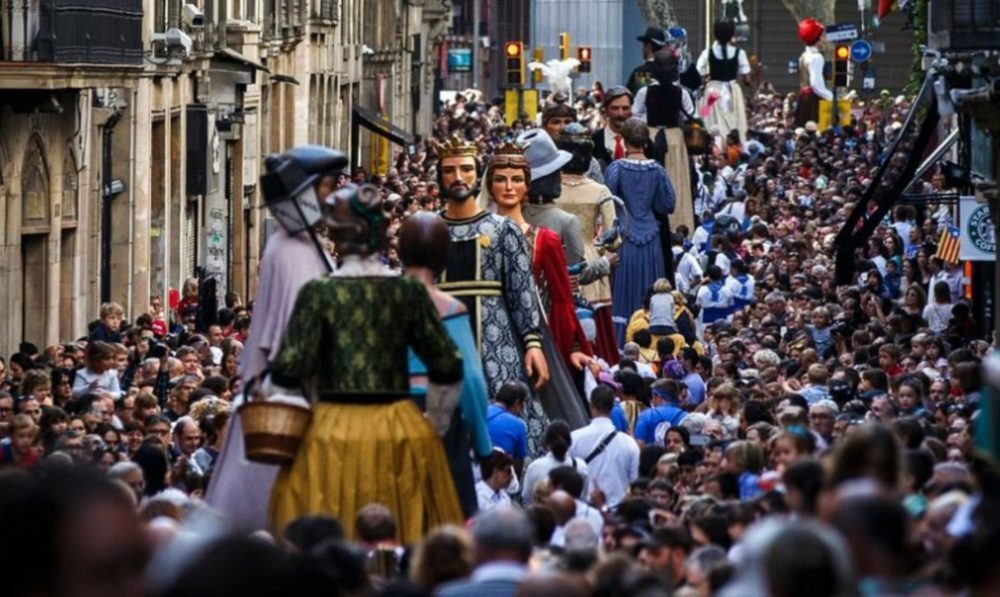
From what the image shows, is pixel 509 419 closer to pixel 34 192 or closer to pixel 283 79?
pixel 34 192

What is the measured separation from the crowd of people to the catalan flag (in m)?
0.21

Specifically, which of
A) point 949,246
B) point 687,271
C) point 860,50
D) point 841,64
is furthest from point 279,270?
point 860,50

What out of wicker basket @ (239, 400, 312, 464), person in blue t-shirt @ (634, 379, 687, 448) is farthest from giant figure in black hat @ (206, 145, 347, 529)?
person in blue t-shirt @ (634, 379, 687, 448)

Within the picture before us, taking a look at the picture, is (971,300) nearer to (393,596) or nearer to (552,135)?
(552,135)

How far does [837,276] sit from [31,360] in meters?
12.5

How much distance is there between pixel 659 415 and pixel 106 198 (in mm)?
18884

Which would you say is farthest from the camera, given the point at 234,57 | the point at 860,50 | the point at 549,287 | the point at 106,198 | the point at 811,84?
the point at 811,84

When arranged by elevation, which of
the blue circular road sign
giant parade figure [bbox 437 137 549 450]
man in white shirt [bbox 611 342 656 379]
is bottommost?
man in white shirt [bbox 611 342 656 379]

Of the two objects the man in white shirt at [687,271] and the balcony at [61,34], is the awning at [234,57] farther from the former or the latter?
the man in white shirt at [687,271]

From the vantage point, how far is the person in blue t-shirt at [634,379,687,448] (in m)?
20.2

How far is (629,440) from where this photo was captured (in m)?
18.1

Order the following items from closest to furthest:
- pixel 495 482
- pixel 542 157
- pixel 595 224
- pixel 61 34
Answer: pixel 495 482
pixel 542 157
pixel 595 224
pixel 61 34

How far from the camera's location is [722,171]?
183 ft

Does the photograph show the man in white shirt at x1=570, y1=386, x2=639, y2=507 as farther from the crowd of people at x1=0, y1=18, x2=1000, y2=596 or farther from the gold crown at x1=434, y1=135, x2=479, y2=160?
the gold crown at x1=434, y1=135, x2=479, y2=160
